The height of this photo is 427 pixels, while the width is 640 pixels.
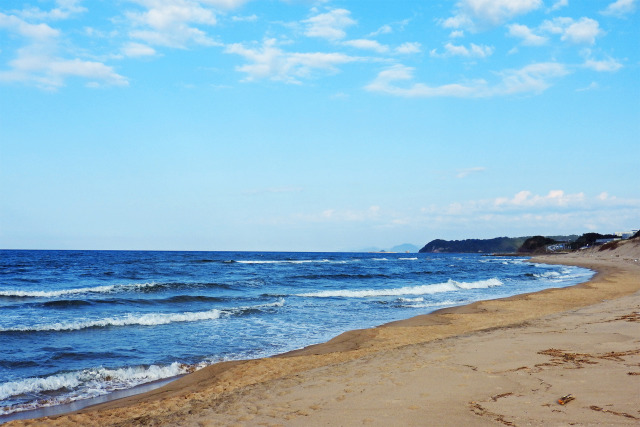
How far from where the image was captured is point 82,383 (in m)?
9.39

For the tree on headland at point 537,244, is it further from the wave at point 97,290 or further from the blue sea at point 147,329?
the blue sea at point 147,329

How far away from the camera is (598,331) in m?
10.6

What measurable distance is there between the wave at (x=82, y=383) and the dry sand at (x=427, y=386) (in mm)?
814

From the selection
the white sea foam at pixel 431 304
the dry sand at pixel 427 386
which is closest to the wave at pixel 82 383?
the dry sand at pixel 427 386

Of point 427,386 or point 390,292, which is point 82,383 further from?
point 390,292

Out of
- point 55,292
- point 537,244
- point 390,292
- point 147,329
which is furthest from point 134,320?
point 537,244

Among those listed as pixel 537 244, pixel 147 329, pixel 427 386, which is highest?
pixel 427 386

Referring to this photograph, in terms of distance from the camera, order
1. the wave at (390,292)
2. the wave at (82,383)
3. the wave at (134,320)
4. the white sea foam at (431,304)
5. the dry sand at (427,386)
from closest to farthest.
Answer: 1. the dry sand at (427,386)
2. the wave at (82,383)
3. the wave at (134,320)
4. the white sea foam at (431,304)
5. the wave at (390,292)

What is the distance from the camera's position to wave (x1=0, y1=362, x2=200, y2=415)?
845cm

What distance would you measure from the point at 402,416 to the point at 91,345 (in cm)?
1016

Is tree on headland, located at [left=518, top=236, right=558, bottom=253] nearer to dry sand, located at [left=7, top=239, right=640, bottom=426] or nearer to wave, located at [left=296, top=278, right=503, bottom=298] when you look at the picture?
wave, located at [left=296, top=278, right=503, bottom=298]

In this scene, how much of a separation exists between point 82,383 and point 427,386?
675 centimetres

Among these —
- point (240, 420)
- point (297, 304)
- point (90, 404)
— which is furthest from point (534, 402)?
point (297, 304)

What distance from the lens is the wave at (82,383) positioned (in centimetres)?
845
